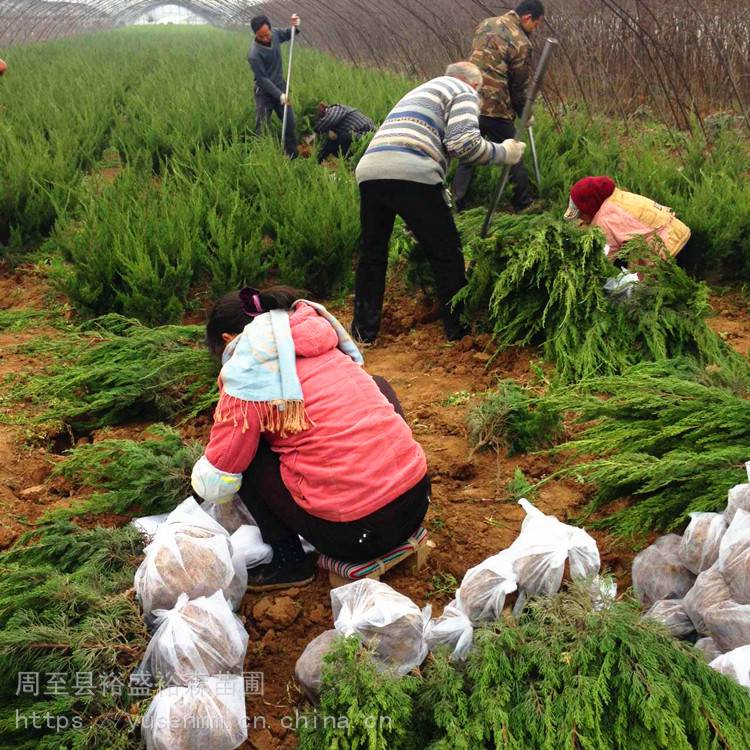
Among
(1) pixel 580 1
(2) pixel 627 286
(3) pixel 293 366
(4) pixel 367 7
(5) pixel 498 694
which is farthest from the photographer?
(4) pixel 367 7

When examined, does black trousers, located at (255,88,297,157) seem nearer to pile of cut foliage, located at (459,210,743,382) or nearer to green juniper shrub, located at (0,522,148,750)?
pile of cut foliage, located at (459,210,743,382)

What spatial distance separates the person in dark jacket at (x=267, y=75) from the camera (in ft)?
26.9

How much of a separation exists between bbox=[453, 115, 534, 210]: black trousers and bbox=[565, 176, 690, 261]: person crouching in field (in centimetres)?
172

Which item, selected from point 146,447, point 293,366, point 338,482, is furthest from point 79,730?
point 146,447

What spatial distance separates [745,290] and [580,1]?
884 cm

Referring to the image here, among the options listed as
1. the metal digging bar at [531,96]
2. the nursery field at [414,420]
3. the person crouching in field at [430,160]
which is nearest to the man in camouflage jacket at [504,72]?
the nursery field at [414,420]

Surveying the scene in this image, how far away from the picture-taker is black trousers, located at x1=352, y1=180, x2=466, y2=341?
152 inches

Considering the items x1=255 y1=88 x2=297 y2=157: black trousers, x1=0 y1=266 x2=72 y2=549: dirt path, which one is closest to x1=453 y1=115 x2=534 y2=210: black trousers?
x1=255 y1=88 x2=297 y2=157: black trousers

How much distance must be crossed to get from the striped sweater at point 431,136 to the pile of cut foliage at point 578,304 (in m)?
0.48

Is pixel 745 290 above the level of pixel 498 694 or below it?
below

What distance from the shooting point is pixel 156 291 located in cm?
436

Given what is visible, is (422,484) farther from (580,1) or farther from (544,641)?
(580,1)

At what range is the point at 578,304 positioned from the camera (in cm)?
358

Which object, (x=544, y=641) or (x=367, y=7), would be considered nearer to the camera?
(x=544, y=641)
